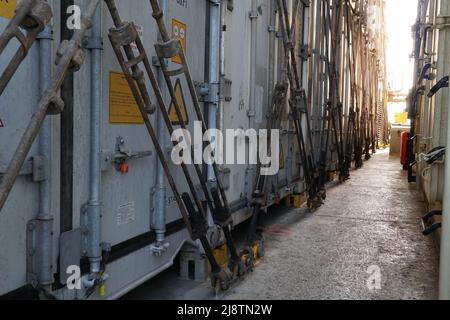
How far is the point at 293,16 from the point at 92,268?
163 inches

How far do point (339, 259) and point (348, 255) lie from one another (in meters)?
0.17

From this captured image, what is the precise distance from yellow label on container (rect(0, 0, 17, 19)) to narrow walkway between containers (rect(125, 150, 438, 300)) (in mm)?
1939

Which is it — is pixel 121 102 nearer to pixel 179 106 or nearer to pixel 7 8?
pixel 179 106

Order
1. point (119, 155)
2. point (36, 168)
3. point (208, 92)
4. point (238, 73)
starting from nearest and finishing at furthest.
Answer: point (36, 168) → point (119, 155) → point (208, 92) → point (238, 73)

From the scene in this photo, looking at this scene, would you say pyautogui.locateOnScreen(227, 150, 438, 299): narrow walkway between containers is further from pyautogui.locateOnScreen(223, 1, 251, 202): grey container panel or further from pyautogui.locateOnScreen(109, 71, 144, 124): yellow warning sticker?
pyautogui.locateOnScreen(109, 71, 144, 124): yellow warning sticker

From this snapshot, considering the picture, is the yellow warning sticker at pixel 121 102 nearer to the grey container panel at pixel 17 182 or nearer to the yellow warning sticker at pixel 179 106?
the yellow warning sticker at pixel 179 106

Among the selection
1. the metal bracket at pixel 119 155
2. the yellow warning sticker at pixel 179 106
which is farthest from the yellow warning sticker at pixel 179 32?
the metal bracket at pixel 119 155

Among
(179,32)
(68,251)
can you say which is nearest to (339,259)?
(179,32)

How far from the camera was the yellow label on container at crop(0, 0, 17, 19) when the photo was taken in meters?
1.81

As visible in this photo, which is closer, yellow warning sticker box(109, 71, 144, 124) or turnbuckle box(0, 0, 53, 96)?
turnbuckle box(0, 0, 53, 96)

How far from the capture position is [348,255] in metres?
4.23

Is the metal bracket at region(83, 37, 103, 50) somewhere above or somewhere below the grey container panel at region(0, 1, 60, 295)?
above

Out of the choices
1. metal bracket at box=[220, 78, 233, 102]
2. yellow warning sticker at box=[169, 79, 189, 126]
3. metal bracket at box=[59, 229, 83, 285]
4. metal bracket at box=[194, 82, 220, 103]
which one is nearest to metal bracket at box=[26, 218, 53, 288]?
metal bracket at box=[59, 229, 83, 285]

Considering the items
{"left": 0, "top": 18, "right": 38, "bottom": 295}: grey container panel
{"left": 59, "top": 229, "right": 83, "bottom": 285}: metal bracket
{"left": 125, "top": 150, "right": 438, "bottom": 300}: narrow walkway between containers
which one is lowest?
{"left": 125, "top": 150, "right": 438, "bottom": 300}: narrow walkway between containers
